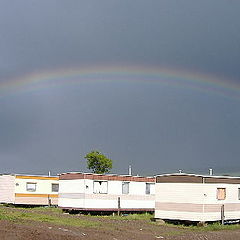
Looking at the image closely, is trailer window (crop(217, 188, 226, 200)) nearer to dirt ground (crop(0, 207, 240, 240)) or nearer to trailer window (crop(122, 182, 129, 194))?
dirt ground (crop(0, 207, 240, 240))

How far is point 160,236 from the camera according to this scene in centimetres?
2069

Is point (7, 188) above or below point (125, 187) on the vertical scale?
below

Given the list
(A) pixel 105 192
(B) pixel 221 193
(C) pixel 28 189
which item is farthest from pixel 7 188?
(B) pixel 221 193

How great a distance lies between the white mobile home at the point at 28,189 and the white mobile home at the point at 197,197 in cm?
1735

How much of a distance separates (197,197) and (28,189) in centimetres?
2058

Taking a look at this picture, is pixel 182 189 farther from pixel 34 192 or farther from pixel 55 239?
pixel 34 192


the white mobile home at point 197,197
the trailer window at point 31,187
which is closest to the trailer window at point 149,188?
the white mobile home at point 197,197

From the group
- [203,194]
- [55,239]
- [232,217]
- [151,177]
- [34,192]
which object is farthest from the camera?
[34,192]

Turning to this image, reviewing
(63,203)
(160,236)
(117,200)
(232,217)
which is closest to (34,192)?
(63,203)

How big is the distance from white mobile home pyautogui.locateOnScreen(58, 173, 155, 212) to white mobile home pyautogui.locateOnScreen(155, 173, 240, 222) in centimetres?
680

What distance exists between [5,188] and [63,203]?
9.47m

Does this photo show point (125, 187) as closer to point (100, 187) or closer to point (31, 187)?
point (100, 187)

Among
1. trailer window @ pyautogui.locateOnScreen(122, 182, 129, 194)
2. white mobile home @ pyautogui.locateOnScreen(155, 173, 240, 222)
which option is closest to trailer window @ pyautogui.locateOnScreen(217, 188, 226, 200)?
white mobile home @ pyautogui.locateOnScreen(155, 173, 240, 222)

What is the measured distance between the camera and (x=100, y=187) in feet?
112
